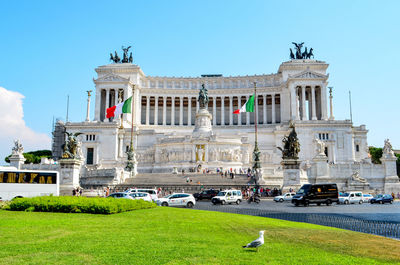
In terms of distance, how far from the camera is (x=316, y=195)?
33.2 m

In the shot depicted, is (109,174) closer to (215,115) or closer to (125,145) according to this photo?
(125,145)

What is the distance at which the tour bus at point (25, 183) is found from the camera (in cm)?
3056

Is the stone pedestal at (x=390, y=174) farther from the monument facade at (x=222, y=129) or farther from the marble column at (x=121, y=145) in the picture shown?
the marble column at (x=121, y=145)

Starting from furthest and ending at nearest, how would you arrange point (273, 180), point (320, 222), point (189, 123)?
point (189, 123) → point (273, 180) → point (320, 222)

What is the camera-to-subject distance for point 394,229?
15578 mm

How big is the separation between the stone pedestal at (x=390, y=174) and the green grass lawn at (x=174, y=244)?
44.2 meters

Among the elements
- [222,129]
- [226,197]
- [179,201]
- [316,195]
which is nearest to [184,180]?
[226,197]

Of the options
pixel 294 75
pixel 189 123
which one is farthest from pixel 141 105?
pixel 294 75

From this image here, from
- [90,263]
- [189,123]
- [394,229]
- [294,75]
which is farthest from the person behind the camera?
[189,123]

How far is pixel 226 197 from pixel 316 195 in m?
8.34

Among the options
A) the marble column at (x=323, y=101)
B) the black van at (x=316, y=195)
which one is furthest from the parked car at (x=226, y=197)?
the marble column at (x=323, y=101)

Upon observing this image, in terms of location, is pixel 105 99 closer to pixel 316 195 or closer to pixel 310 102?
pixel 310 102

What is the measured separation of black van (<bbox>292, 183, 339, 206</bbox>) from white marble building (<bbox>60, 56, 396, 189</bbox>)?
15027mm

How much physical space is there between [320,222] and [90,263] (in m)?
13.6
